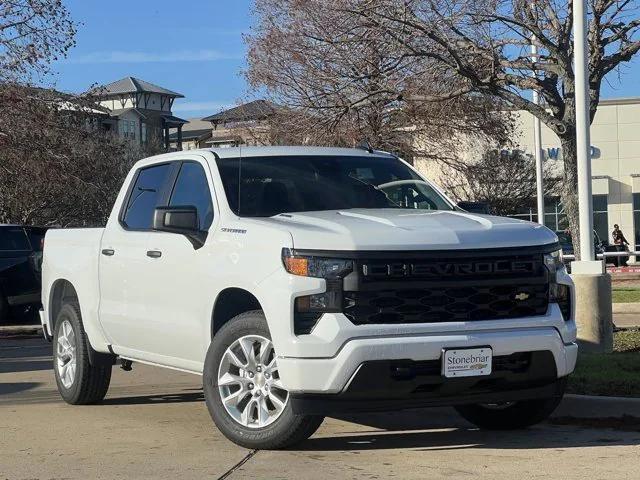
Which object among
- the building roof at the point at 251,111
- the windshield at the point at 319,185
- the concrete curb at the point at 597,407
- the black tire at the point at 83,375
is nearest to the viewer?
the windshield at the point at 319,185

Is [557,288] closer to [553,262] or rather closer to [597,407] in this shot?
[553,262]

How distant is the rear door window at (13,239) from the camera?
58.3 ft

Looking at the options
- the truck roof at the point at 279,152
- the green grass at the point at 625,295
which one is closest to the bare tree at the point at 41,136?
the green grass at the point at 625,295

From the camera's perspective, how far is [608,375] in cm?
916

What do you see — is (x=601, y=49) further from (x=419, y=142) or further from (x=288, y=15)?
(x=419, y=142)

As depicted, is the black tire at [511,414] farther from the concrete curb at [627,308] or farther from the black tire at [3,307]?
the black tire at [3,307]

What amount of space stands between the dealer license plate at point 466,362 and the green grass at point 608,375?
236 centimetres

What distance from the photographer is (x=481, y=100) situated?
91.3 ft

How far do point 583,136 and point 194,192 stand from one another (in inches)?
192

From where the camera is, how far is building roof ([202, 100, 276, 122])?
30.6 metres

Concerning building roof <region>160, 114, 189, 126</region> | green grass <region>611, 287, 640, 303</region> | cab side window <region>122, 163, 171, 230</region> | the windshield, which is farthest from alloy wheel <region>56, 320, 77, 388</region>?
building roof <region>160, 114, 189, 126</region>

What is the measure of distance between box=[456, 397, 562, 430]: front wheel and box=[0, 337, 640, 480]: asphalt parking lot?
96 millimetres

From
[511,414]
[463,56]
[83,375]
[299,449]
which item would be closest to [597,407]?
[511,414]

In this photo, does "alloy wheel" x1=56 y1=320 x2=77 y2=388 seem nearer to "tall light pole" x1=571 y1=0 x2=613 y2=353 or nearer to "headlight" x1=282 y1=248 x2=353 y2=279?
"headlight" x1=282 y1=248 x2=353 y2=279
